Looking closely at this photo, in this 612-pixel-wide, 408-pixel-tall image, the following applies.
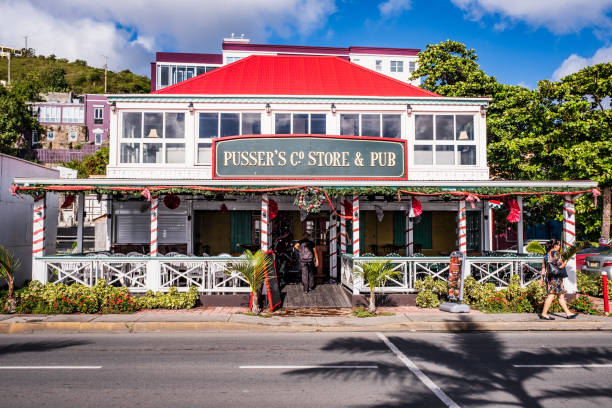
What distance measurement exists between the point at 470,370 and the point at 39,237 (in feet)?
39.6

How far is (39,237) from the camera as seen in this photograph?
509 inches

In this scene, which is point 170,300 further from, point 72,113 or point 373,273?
point 72,113

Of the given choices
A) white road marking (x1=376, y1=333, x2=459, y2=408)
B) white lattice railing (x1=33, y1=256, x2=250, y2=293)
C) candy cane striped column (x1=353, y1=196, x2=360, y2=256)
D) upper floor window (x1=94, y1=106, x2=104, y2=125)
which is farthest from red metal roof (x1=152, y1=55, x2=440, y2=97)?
upper floor window (x1=94, y1=106, x2=104, y2=125)

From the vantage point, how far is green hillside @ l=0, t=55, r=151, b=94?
8594 centimetres

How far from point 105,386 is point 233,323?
4.42 metres

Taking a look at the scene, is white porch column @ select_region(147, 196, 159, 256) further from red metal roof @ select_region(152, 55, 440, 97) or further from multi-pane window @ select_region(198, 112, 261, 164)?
red metal roof @ select_region(152, 55, 440, 97)

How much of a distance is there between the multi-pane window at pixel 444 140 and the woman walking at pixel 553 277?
582cm

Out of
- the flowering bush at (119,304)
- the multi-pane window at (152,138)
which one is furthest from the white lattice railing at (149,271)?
the multi-pane window at (152,138)

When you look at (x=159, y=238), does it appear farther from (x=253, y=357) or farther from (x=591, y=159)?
(x=591, y=159)

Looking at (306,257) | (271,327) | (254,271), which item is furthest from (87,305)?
(306,257)

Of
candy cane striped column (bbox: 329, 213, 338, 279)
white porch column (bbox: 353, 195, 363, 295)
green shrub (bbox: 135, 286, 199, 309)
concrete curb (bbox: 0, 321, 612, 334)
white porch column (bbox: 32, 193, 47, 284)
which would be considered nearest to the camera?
concrete curb (bbox: 0, 321, 612, 334)

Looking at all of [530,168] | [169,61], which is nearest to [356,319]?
[530,168]

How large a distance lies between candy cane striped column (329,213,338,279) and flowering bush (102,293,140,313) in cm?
746

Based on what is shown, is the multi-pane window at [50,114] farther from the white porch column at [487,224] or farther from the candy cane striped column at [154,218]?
the white porch column at [487,224]
